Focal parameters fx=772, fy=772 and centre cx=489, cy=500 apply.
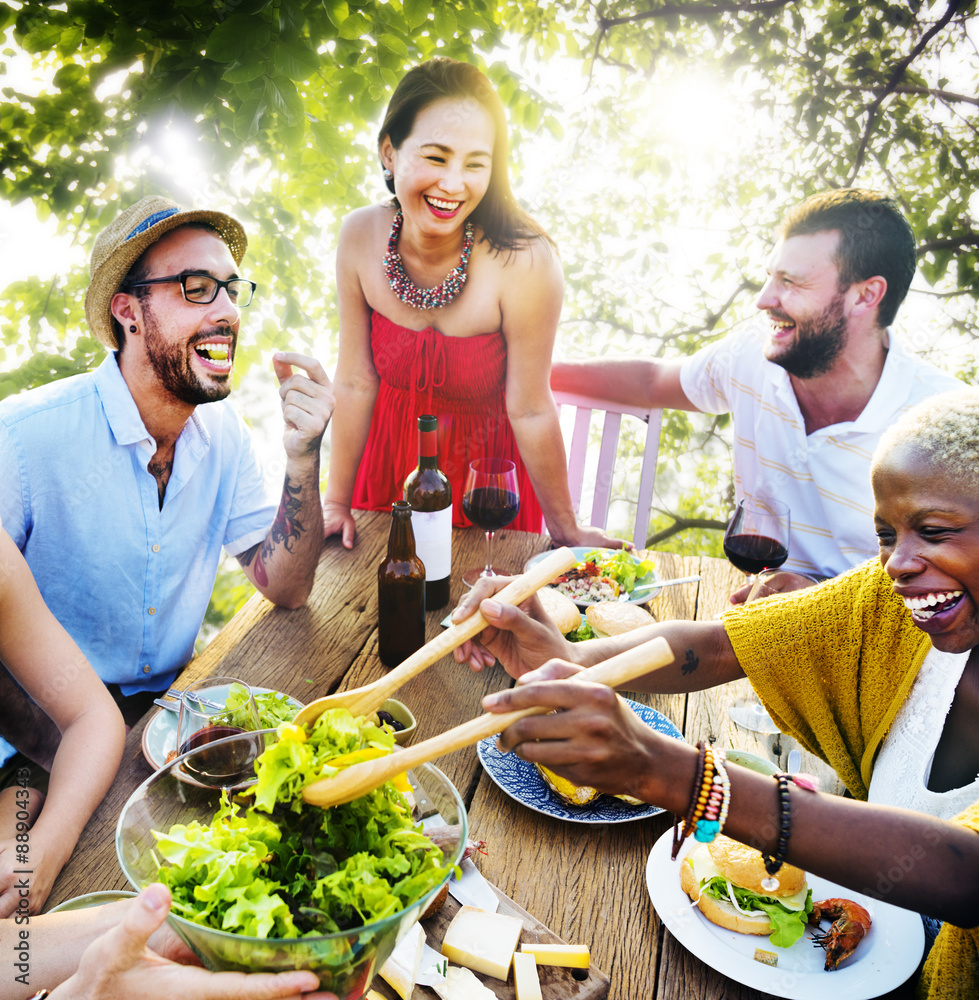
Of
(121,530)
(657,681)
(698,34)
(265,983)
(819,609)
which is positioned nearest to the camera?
(265,983)

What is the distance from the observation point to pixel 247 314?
328cm

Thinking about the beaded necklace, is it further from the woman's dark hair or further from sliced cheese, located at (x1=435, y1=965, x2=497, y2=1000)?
sliced cheese, located at (x1=435, y1=965, x2=497, y2=1000)

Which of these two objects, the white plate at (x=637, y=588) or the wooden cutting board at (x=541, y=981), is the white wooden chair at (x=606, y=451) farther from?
the wooden cutting board at (x=541, y=981)

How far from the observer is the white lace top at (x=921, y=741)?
1.25 meters

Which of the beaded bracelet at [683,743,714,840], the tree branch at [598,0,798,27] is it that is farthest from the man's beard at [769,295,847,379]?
the tree branch at [598,0,798,27]

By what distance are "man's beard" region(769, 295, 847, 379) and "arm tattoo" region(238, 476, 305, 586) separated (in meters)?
1.71

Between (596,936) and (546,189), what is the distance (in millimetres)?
4689

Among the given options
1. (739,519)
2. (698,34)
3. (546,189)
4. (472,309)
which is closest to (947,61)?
(698,34)

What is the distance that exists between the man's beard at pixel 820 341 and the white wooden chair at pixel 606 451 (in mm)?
565

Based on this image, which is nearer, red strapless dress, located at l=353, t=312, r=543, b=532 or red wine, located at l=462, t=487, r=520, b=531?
red wine, located at l=462, t=487, r=520, b=531

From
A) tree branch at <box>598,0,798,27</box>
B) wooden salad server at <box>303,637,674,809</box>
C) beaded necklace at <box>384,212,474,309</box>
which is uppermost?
tree branch at <box>598,0,798,27</box>

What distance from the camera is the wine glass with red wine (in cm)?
191

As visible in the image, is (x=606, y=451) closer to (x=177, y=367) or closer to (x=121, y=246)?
(x=177, y=367)

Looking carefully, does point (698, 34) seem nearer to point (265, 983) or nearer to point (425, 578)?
point (425, 578)
